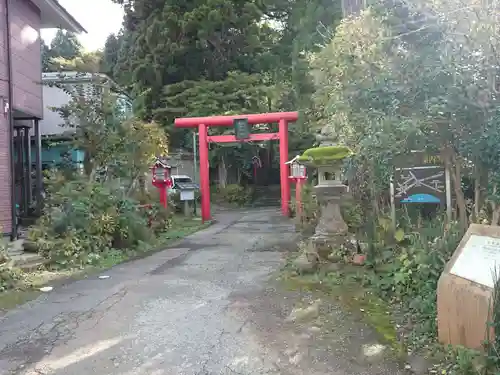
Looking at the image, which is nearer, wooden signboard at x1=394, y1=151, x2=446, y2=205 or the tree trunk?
the tree trunk

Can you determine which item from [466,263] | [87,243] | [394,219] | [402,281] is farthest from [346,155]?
[87,243]

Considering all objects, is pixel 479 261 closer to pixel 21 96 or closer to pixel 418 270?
pixel 418 270

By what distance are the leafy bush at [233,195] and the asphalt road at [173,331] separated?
18213mm

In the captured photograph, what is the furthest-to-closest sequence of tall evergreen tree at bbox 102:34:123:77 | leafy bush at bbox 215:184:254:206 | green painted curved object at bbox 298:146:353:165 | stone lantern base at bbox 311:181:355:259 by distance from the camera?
tall evergreen tree at bbox 102:34:123:77, leafy bush at bbox 215:184:254:206, green painted curved object at bbox 298:146:353:165, stone lantern base at bbox 311:181:355:259

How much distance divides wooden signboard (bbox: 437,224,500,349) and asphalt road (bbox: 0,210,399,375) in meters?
0.55

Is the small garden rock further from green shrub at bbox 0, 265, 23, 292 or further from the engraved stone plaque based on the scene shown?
green shrub at bbox 0, 265, 23, 292

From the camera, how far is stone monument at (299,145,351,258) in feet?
24.6

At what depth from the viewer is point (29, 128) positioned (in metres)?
12.4

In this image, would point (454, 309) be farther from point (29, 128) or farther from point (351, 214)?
point (29, 128)

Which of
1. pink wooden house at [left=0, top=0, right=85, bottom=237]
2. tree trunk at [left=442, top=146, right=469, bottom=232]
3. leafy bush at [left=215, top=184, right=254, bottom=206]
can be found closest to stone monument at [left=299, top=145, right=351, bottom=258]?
tree trunk at [left=442, top=146, right=469, bottom=232]

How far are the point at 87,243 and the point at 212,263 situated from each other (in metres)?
2.25

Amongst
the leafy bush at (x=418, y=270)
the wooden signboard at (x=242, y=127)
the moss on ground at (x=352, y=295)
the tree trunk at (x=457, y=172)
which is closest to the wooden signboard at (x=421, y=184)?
the leafy bush at (x=418, y=270)

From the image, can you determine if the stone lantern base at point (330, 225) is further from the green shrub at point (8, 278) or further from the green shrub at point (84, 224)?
the green shrub at point (8, 278)

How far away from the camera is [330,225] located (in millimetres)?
7699
